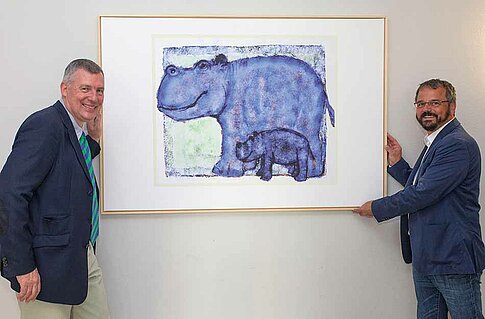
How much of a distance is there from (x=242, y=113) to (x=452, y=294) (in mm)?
1268

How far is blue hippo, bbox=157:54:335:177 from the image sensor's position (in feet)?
9.25

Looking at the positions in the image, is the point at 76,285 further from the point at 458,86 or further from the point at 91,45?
the point at 458,86

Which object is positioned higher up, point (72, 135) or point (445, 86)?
point (445, 86)

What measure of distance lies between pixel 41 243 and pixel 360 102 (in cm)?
162

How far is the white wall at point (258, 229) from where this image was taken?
2781mm

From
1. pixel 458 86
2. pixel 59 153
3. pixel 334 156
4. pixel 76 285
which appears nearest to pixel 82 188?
pixel 59 153

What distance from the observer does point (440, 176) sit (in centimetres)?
259

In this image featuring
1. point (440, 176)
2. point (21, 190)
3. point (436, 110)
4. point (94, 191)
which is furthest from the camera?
point (436, 110)

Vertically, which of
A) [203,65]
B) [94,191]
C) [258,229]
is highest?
[203,65]

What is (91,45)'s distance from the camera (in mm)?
2791

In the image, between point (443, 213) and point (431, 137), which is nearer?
point (443, 213)

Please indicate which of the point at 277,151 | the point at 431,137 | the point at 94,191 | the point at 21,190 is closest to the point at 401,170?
the point at 431,137

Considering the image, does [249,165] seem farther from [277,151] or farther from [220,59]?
[220,59]

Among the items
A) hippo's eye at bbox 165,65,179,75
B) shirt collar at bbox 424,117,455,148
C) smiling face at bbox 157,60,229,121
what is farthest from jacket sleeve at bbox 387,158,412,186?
hippo's eye at bbox 165,65,179,75
